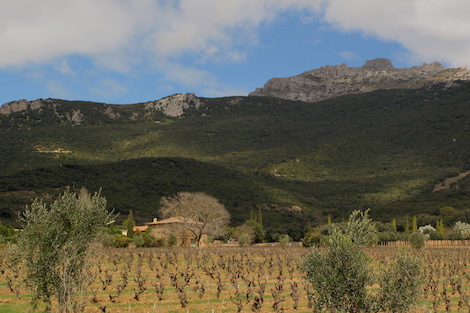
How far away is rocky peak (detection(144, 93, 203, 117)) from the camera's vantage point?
601ft

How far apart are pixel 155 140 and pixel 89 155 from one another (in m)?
23.2

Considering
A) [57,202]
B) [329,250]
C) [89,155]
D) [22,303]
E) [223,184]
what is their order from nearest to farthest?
1. [329,250]
2. [57,202]
3. [22,303]
4. [223,184]
5. [89,155]

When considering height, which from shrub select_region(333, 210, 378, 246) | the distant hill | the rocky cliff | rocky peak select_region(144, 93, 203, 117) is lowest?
shrub select_region(333, 210, 378, 246)

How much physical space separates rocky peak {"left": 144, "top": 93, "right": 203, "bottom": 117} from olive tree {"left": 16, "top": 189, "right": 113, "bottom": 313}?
162910 millimetres

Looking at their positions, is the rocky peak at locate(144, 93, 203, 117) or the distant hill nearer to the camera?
the distant hill

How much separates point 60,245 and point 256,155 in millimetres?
120830

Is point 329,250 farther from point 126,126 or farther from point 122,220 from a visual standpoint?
point 126,126

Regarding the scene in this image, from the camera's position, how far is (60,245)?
15836mm

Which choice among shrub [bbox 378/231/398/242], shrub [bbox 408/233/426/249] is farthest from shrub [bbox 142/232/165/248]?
shrub [bbox 408/233/426/249]

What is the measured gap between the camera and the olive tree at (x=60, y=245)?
1580 centimetres

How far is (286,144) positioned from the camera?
14575 centimetres

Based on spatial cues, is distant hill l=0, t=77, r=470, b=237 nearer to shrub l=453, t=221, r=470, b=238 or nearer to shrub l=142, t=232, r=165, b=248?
shrub l=453, t=221, r=470, b=238

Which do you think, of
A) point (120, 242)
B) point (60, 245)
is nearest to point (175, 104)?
point (120, 242)

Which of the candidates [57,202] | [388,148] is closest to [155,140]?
[388,148]
